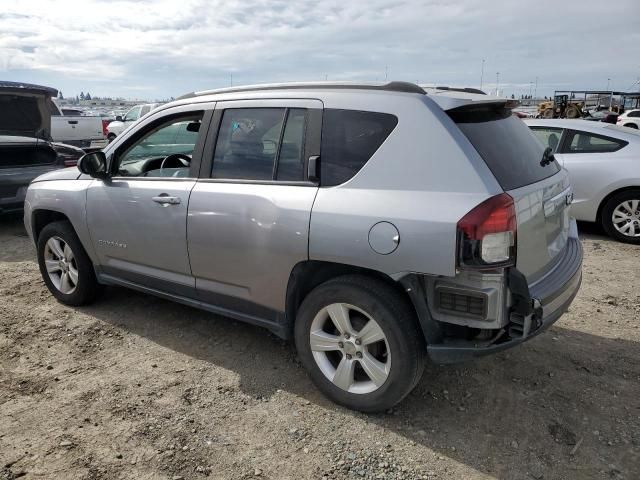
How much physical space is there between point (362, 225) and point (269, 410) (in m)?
1.26

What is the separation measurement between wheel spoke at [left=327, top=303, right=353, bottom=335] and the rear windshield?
3.51ft

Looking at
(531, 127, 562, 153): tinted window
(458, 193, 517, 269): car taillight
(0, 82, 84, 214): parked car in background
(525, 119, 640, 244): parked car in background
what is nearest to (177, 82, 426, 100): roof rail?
(458, 193, 517, 269): car taillight

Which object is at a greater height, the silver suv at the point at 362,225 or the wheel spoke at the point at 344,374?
the silver suv at the point at 362,225

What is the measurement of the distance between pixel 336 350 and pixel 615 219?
5.22 meters

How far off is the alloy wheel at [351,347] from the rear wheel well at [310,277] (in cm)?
19

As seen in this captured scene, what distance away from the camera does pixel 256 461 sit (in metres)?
2.60

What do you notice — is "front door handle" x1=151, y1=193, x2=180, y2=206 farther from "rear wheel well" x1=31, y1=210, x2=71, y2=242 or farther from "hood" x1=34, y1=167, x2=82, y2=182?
"rear wheel well" x1=31, y1=210, x2=71, y2=242

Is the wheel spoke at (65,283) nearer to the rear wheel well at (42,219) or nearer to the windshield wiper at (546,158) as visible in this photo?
the rear wheel well at (42,219)

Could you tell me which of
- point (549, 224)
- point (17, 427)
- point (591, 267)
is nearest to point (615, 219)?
point (591, 267)

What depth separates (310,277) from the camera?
9.95ft

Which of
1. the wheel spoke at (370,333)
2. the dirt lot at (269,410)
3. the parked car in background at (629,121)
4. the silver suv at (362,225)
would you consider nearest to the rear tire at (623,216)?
the dirt lot at (269,410)

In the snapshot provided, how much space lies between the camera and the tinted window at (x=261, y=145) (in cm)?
306

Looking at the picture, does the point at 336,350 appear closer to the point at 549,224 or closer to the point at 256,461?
the point at 256,461

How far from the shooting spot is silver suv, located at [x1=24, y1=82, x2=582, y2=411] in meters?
2.50
